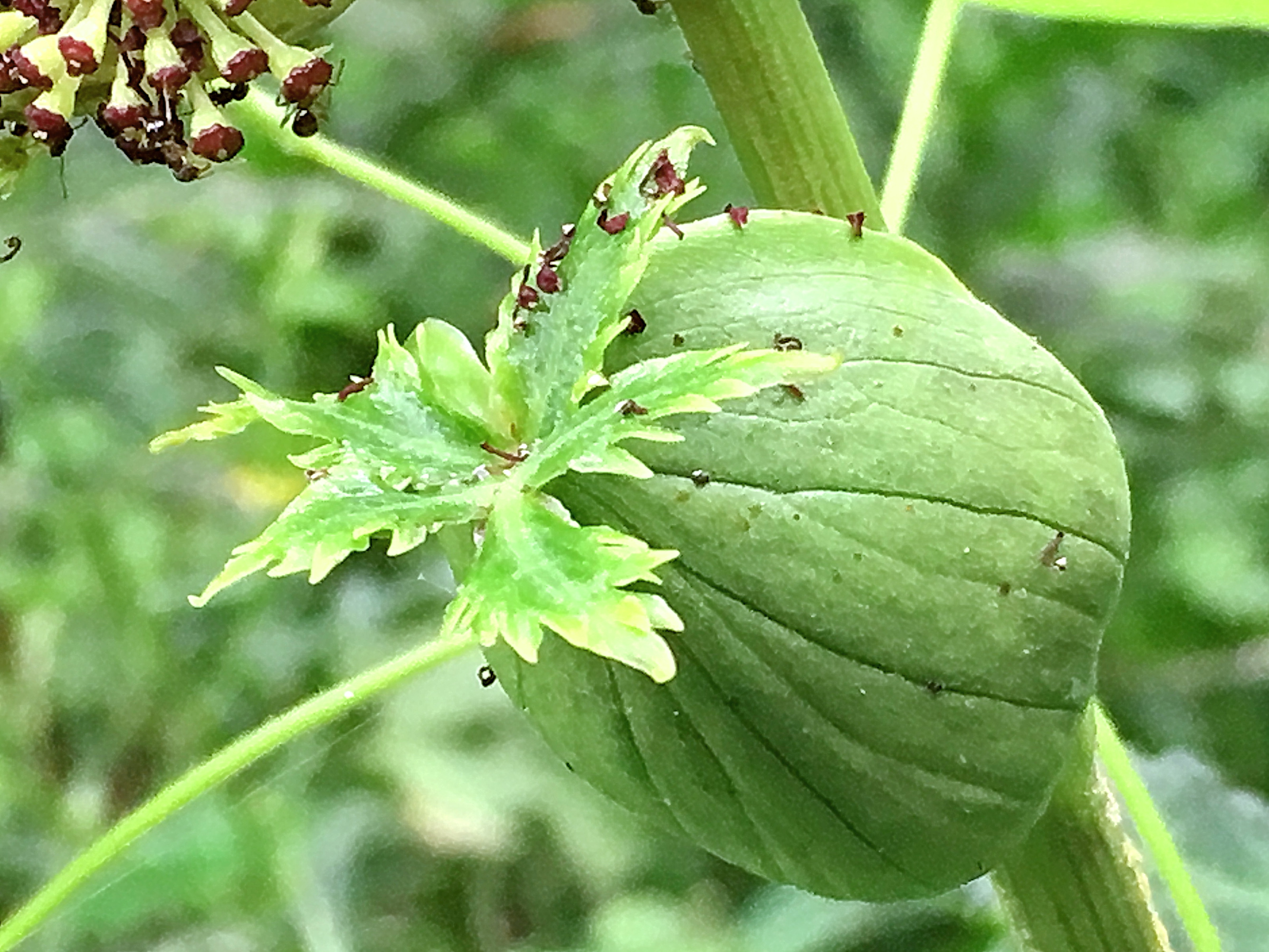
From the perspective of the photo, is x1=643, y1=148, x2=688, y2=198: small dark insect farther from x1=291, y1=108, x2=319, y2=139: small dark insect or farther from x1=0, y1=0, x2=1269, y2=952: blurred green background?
x1=0, y1=0, x2=1269, y2=952: blurred green background

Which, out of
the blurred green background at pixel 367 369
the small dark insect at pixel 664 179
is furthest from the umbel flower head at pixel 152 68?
the blurred green background at pixel 367 369

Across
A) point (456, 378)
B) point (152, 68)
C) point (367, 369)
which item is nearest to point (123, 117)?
point (152, 68)

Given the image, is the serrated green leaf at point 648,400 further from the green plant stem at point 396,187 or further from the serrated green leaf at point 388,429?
the green plant stem at point 396,187

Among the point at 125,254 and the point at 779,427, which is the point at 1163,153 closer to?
the point at 125,254

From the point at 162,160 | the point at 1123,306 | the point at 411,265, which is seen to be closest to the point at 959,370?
the point at 162,160

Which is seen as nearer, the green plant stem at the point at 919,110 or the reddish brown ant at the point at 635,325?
the reddish brown ant at the point at 635,325

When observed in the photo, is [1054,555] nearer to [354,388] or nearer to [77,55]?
[354,388]
